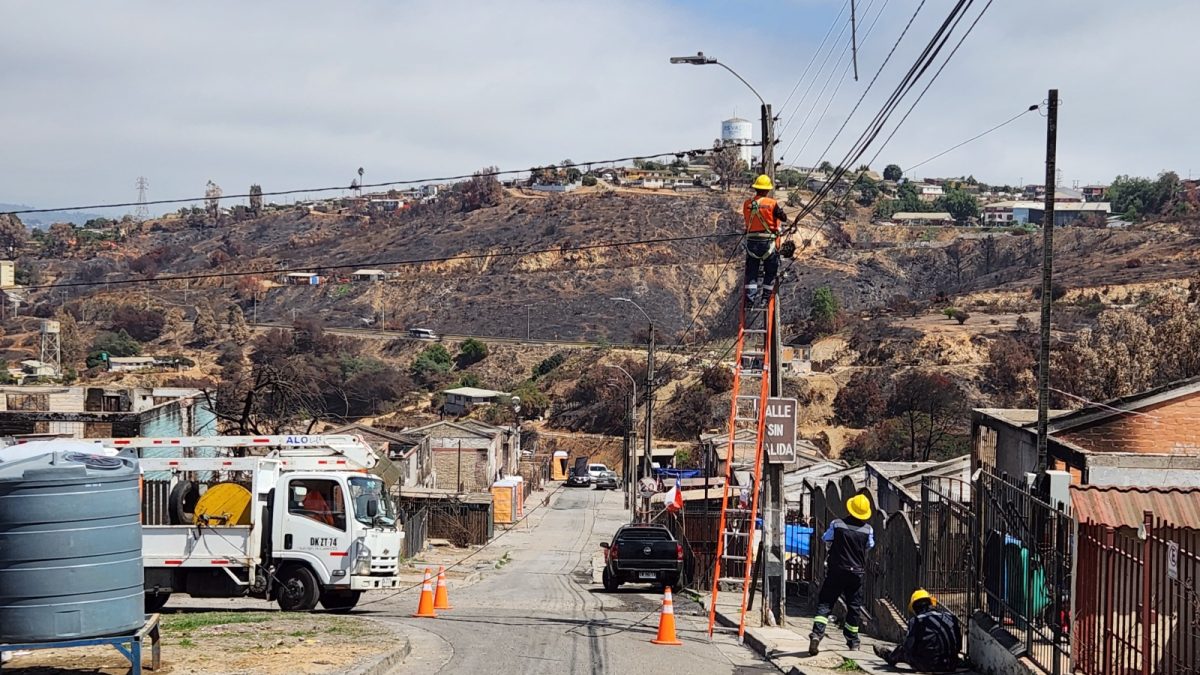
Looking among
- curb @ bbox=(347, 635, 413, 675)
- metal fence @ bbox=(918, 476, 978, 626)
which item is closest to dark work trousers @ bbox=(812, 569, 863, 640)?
metal fence @ bbox=(918, 476, 978, 626)

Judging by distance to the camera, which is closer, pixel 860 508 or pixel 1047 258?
pixel 860 508

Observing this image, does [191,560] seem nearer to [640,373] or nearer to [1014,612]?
[1014,612]

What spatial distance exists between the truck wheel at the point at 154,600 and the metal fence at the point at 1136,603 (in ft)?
47.2

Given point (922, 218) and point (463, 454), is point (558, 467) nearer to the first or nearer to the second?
point (463, 454)

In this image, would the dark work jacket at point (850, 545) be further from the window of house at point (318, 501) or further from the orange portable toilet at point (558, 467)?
the orange portable toilet at point (558, 467)

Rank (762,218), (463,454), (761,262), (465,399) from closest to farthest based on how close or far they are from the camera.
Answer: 1. (762,218)
2. (761,262)
3. (463,454)
4. (465,399)

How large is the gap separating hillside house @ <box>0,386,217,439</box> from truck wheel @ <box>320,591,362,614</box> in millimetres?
14310

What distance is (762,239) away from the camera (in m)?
18.7

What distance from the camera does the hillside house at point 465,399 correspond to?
101 m

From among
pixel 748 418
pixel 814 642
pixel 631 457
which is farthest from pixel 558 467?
pixel 814 642

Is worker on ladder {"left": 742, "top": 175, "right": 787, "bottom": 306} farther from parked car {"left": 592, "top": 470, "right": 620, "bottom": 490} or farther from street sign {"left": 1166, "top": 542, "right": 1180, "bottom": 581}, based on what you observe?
parked car {"left": 592, "top": 470, "right": 620, "bottom": 490}

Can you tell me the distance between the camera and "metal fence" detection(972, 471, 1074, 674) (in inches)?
441

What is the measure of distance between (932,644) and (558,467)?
253 ft

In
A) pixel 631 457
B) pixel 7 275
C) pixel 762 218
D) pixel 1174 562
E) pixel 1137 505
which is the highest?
pixel 7 275
